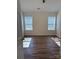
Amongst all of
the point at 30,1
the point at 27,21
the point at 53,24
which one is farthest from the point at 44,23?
the point at 30,1

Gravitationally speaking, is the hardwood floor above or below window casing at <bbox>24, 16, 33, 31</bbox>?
below

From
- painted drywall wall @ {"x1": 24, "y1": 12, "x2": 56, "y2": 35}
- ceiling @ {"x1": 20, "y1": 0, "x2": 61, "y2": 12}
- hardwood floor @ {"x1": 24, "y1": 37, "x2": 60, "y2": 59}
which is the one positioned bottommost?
hardwood floor @ {"x1": 24, "y1": 37, "x2": 60, "y2": 59}

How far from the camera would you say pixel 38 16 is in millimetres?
11414

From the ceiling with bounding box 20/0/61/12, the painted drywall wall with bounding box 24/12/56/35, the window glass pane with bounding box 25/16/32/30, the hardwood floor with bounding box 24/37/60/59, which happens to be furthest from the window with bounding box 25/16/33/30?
the hardwood floor with bounding box 24/37/60/59

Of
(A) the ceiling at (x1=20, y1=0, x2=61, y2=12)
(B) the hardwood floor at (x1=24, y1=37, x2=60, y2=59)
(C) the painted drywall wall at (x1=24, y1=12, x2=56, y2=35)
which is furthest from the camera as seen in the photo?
(C) the painted drywall wall at (x1=24, y1=12, x2=56, y2=35)

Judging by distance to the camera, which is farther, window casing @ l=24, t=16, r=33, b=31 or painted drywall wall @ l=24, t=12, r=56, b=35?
window casing @ l=24, t=16, r=33, b=31

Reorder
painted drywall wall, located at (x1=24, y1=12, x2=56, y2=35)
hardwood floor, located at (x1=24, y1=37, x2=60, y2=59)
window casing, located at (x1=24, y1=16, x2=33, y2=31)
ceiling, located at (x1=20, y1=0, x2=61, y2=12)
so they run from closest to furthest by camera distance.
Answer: hardwood floor, located at (x1=24, y1=37, x2=60, y2=59), ceiling, located at (x1=20, y1=0, x2=61, y2=12), painted drywall wall, located at (x1=24, y1=12, x2=56, y2=35), window casing, located at (x1=24, y1=16, x2=33, y2=31)

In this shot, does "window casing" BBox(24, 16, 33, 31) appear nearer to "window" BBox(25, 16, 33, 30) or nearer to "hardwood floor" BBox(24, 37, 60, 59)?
"window" BBox(25, 16, 33, 30)

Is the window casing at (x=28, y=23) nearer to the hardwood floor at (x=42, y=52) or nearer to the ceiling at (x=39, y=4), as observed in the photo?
the ceiling at (x=39, y=4)
